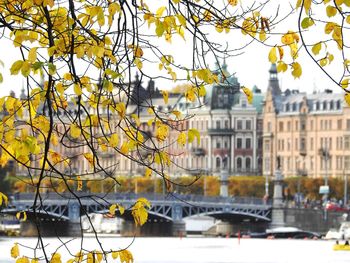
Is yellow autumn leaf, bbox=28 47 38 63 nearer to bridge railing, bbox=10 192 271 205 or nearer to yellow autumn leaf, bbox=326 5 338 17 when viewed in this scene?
yellow autumn leaf, bbox=326 5 338 17

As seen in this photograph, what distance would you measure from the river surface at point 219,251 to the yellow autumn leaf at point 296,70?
42.4 m

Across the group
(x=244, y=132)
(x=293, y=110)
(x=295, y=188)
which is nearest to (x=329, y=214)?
(x=295, y=188)

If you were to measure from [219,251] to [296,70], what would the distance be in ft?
199

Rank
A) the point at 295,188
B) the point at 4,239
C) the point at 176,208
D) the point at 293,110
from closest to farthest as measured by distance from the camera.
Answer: the point at 4,239 < the point at 176,208 < the point at 295,188 < the point at 293,110

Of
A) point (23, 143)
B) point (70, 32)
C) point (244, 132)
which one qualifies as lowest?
point (23, 143)

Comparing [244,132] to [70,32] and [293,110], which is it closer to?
[293,110]

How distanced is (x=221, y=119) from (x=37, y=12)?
133 metres

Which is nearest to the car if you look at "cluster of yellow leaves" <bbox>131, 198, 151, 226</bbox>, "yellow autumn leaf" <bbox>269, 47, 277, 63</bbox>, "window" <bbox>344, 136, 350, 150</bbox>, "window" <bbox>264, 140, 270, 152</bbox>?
"window" <bbox>344, 136, 350, 150</bbox>

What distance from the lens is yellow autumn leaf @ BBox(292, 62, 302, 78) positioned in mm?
9477

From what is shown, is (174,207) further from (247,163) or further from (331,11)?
(331,11)

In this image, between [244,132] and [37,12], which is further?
Result: [244,132]

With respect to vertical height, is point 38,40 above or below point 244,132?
below

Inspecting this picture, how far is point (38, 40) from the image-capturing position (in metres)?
9.39

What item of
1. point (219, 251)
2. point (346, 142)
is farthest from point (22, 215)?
point (346, 142)
